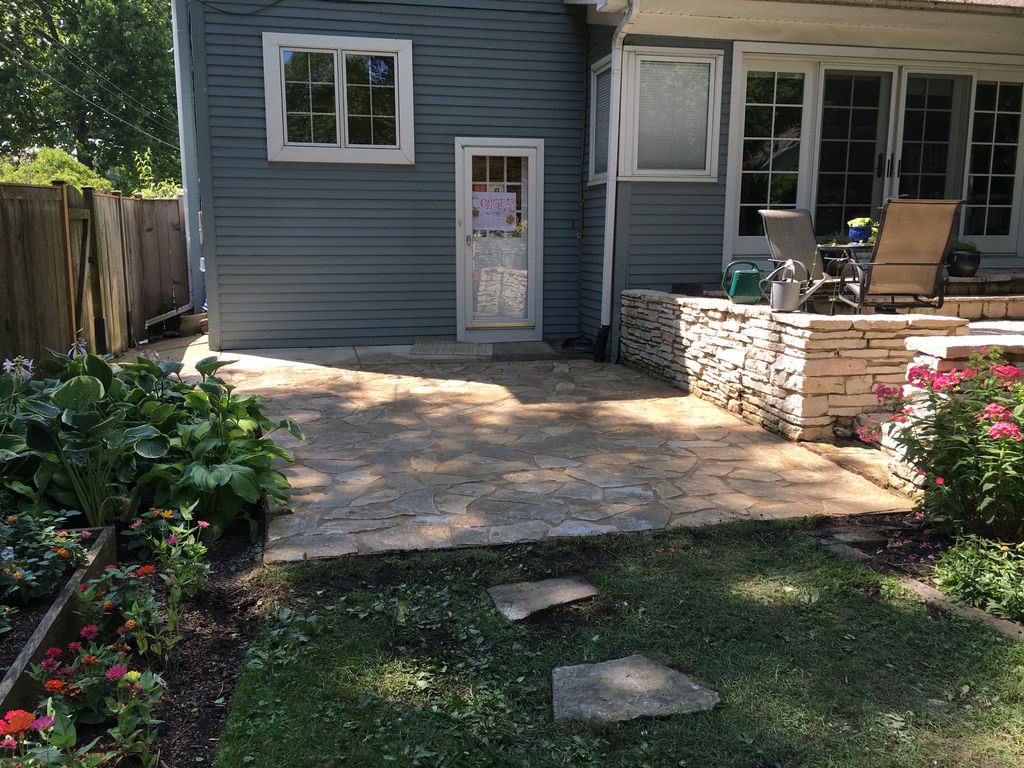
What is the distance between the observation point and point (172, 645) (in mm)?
2518

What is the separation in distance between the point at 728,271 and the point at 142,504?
5880 millimetres

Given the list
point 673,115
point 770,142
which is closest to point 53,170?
point 673,115

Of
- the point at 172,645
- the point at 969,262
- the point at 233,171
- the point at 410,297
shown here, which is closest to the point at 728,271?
the point at 969,262

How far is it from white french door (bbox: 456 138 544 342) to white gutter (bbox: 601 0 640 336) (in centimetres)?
108

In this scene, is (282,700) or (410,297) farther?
(410,297)

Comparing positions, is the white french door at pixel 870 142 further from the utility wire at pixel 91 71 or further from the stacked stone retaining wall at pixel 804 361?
the utility wire at pixel 91 71

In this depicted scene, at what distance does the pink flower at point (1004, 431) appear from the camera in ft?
9.97

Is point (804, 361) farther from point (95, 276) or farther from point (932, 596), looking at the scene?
point (95, 276)

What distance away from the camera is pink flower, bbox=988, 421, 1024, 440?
3.04 metres

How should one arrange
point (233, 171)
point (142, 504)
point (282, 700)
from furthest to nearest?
1. point (233, 171)
2. point (142, 504)
3. point (282, 700)

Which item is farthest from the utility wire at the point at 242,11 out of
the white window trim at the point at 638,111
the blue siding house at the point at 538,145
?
the white window trim at the point at 638,111

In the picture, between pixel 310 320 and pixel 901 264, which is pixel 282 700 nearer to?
pixel 901 264

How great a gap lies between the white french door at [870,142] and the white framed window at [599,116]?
1.25 meters

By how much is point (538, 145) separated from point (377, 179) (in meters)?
1.77
